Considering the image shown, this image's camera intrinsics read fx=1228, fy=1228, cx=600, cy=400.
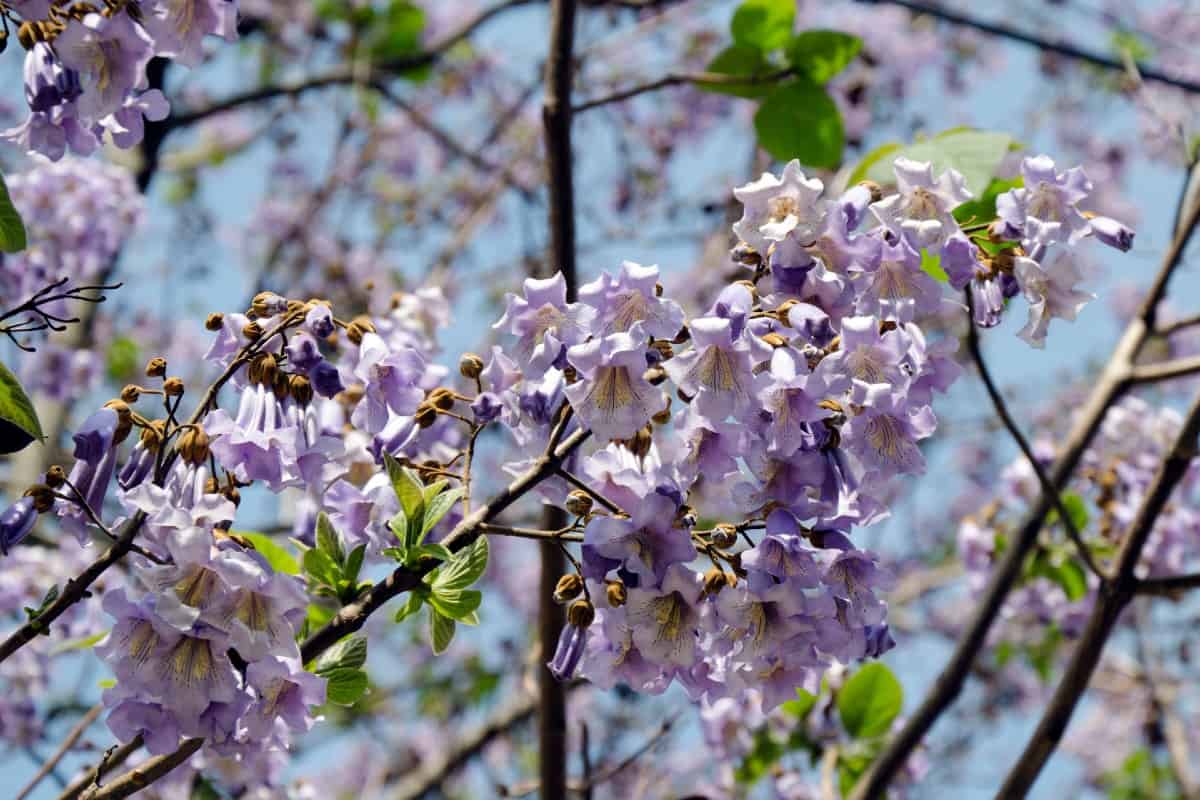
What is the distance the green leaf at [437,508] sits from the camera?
63.2 inches

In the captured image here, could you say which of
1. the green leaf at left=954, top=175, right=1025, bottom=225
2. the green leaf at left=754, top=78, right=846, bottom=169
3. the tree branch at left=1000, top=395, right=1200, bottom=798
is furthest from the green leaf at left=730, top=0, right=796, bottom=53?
the tree branch at left=1000, top=395, right=1200, bottom=798

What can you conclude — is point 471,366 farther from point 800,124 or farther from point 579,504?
point 800,124

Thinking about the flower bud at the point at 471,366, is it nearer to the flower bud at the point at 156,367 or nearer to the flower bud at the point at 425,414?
the flower bud at the point at 425,414

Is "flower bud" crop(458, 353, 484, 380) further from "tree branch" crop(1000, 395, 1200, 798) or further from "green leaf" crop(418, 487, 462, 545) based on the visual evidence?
"tree branch" crop(1000, 395, 1200, 798)

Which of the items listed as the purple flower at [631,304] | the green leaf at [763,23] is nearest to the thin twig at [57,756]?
the purple flower at [631,304]

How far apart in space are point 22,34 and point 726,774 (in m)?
2.55

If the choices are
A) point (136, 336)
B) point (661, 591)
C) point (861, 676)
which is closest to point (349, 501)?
point (661, 591)

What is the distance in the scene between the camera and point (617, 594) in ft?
5.05

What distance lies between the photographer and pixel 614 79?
22.0ft

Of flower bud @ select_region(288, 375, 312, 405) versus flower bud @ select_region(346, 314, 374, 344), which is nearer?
flower bud @ select_region(288, 375, 312, 405)

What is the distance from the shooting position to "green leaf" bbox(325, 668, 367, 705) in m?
1.67

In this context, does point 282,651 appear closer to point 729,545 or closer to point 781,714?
point 729,545

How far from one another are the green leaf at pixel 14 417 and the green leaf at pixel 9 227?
268 mm

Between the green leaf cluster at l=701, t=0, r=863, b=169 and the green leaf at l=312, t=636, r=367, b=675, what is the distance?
4.83 feet
